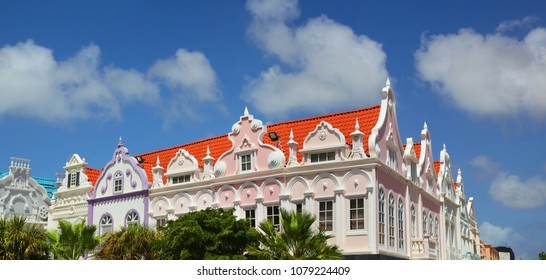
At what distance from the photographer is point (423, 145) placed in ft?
159

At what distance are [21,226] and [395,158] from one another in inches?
824

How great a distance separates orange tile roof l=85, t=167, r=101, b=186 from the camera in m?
52.5

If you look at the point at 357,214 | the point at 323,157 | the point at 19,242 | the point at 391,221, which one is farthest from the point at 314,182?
the point at 19,242

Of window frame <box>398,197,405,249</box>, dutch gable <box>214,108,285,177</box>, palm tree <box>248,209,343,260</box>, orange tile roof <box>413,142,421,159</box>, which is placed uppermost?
orange tile roof <box>413,142,421,159</box>

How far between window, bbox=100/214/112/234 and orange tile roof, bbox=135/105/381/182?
3.98m

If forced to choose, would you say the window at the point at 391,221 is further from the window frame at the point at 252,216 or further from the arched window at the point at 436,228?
the arched window at the point at 436,228

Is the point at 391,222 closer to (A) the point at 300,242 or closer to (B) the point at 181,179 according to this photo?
(A) the point at 300,242

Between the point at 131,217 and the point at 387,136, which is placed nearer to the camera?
the point at 387,136

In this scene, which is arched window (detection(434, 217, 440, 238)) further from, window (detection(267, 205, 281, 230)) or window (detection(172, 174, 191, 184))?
window (detection(172, 174, 191, 184))

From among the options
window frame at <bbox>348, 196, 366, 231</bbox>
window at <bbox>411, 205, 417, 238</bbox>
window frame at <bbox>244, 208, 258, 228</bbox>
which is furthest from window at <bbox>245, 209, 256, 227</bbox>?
window at <bbox>411, 205, 417, 238</bbox>

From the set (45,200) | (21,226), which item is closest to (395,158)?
(21,226)

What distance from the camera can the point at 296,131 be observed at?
4334cm

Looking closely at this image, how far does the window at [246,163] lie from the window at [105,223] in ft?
38.9

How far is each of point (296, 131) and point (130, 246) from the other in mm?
12250
